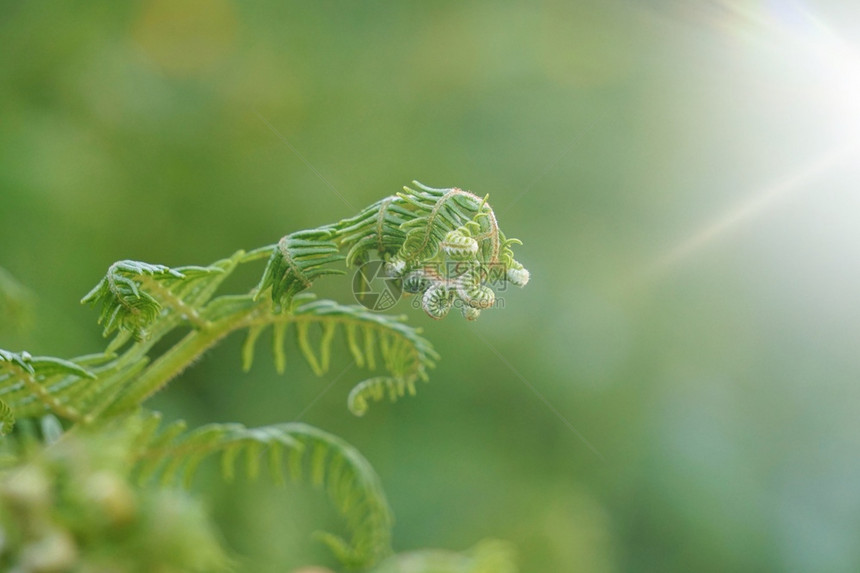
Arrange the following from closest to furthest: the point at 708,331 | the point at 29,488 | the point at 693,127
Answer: the point at 29,488
the point at 708,331
the point at 693,127

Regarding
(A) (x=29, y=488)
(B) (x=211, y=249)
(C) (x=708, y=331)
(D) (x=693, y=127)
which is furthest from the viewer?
(D) (x=693, y=127)

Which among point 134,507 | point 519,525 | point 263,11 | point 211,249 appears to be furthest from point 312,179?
point 134,507

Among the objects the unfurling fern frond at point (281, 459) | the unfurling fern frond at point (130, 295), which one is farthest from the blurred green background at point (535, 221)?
the unfurling fern frond at point (130, 295)

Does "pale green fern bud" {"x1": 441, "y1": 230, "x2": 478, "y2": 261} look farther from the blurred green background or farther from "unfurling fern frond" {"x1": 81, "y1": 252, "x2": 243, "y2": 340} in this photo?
the blurred green background

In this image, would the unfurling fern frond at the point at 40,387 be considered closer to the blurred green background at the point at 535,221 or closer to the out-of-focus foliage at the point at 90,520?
the out-of-focus foliage at the point at 90,520

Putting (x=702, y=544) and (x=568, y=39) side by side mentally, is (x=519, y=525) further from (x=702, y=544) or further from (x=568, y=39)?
(x=568, y=39)

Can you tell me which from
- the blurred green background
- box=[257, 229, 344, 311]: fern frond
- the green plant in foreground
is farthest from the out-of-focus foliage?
the blurred green background

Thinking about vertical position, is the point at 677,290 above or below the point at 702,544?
above
